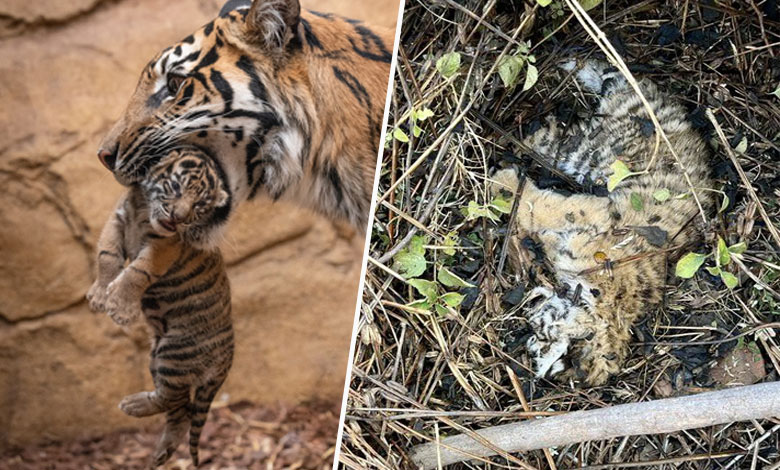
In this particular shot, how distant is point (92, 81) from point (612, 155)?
113cm

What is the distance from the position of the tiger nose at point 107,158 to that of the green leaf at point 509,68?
78 centimetres

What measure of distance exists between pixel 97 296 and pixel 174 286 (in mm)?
112

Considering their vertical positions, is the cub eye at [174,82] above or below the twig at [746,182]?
Answer: above

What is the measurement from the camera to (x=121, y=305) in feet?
3.52

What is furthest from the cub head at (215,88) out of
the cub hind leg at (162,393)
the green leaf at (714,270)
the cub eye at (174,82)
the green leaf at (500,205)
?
the green leaf at (714,270)

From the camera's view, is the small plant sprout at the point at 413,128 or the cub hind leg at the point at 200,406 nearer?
the cub hind leg at the point at 200,406

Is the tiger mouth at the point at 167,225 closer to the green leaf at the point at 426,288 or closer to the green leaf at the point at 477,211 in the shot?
the green leaf at the point at 426,288

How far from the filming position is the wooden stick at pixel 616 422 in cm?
129

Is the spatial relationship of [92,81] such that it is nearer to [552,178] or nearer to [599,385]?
[552,178]

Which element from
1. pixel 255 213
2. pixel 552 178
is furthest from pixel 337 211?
pixel 552 178

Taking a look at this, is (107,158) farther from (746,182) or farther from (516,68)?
(746,182)

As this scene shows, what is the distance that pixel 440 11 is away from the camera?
149 centimetres

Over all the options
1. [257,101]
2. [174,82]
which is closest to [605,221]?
[257,101]

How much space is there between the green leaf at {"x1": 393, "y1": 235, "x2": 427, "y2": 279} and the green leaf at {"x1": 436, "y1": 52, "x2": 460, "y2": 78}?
0.34 meters
